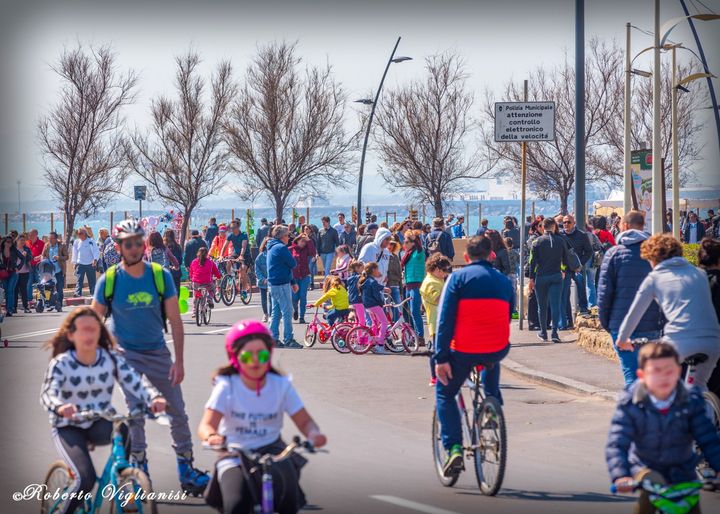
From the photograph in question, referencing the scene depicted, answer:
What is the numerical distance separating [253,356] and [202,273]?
1765 cm

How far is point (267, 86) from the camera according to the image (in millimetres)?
45312

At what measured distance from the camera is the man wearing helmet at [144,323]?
321 inches

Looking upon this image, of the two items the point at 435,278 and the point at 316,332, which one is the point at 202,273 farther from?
the point at 435,278

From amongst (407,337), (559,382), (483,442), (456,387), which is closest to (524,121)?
(407,337)

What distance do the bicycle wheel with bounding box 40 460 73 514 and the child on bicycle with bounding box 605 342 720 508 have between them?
9.21 ft

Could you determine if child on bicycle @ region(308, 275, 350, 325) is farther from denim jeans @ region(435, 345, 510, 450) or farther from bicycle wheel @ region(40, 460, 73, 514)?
bicycle wheel @ region(40, 460, 73, 514)

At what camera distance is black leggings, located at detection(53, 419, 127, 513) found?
21.5 ft

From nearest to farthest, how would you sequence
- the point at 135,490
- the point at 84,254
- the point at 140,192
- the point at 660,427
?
the point at 660,427, the point at 135,490, the point at 84,254, the point at 140,192

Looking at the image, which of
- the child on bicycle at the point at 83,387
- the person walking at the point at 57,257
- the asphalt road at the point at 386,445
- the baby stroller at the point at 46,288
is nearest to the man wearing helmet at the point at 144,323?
the asphalt road at the point at 386,445

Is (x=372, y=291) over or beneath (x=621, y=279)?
beneath

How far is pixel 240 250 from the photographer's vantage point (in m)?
30.4

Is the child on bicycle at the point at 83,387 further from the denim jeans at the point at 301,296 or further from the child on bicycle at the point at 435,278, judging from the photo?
the denim jeans at the point at 301,296

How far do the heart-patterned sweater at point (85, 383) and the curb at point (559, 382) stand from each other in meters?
6.76

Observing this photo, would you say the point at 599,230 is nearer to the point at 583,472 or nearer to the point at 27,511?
the point at 583,472
